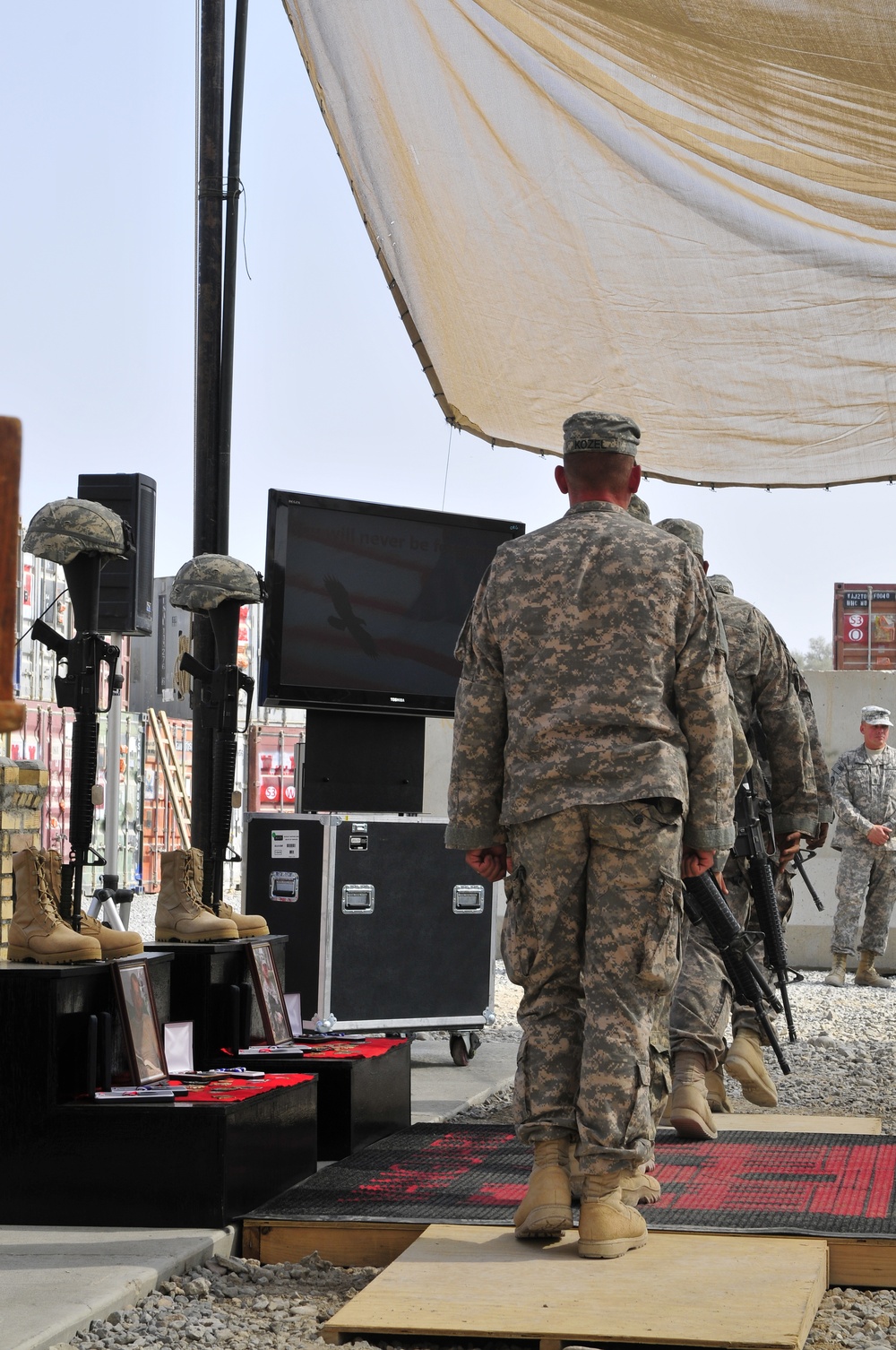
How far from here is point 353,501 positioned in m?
5.69

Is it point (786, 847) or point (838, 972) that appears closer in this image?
point (786, 847)

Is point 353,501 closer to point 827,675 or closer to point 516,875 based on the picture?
point 516,875

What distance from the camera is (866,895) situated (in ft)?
34.6

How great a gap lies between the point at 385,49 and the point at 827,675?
7.37 metres

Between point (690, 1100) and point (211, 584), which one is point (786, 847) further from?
point (211, 584)

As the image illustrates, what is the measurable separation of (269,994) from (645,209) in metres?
3.20

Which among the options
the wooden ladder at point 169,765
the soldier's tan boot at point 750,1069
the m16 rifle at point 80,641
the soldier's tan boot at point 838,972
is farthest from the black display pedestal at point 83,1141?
the wooden ladder at point 169,765

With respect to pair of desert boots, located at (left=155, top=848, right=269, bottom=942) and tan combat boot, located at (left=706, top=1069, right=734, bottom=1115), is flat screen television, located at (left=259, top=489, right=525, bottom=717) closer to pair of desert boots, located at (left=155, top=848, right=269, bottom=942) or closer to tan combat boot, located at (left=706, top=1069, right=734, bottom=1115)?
pair of desert boots, located at (left=155, top=848, right=269, bottom=942)

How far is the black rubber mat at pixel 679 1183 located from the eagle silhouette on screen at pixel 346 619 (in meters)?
1.97

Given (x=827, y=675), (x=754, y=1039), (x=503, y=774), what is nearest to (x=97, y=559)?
(x=503, y=774)

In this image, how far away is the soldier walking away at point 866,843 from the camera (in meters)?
10.5

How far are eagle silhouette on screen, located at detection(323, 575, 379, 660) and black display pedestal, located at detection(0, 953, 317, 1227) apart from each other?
2.47 m

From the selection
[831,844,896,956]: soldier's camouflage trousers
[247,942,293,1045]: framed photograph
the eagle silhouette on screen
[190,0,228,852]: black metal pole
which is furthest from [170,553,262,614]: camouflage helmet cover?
[831,844,896,956]: soldier's camouflage trousers

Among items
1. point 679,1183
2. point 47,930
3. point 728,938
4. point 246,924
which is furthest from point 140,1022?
point 728,938
